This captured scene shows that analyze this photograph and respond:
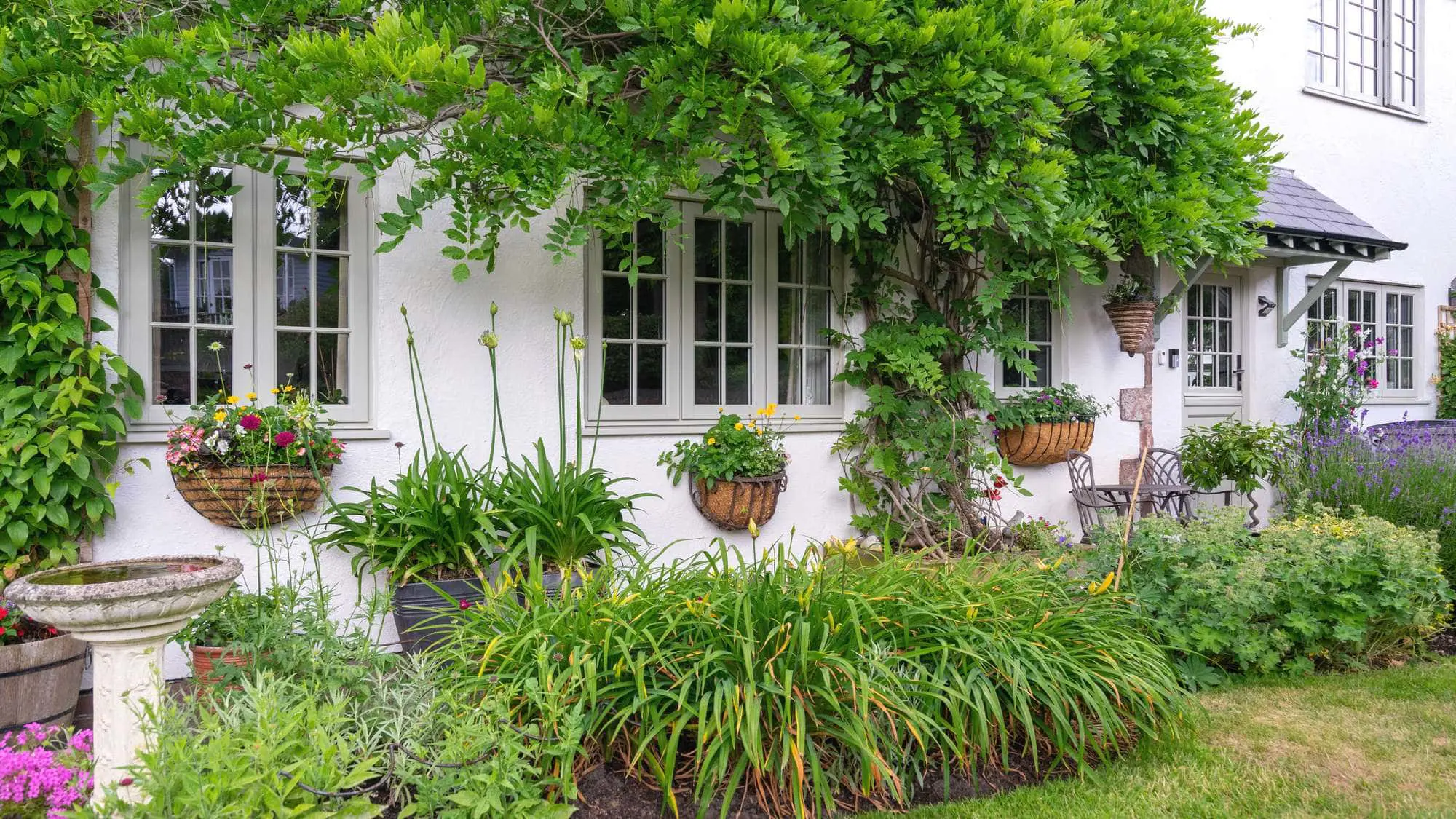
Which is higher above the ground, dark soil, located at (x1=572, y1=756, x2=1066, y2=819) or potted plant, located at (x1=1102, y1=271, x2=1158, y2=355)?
potted plant, located at (x1=1102, y1=271, x2=1158, y2=355)

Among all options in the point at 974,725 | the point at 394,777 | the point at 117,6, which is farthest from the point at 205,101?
the point at 974,725

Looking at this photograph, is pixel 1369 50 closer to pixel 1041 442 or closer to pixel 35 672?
pixel 1041 442

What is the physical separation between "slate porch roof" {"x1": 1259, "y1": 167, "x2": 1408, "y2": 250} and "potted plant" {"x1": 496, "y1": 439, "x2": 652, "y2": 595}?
5.32 meters

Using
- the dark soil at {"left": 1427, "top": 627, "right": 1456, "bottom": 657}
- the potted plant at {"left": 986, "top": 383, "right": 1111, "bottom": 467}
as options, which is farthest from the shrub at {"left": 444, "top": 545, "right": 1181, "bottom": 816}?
the potted plant at {"left": 986, "top": 383, "right": 1111, "bottom": 467}

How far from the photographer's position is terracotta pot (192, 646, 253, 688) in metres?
2.92

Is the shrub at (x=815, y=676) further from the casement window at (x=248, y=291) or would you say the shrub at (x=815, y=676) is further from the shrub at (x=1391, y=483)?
the shrub at (x=1391, y=483)

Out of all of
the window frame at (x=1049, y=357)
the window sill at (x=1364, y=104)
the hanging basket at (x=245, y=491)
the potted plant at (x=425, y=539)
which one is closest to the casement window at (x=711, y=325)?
the potted plant at (x=425, y=539)

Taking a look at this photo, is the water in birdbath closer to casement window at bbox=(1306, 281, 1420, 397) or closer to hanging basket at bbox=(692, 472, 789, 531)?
hanging basket at bbox=(692, 472, 789, 531)

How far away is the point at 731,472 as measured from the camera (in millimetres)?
4941

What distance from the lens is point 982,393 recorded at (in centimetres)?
560

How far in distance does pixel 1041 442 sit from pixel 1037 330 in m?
1.08

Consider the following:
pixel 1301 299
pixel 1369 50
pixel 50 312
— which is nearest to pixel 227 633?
pixel 50 312

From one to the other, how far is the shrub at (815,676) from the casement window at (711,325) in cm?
199

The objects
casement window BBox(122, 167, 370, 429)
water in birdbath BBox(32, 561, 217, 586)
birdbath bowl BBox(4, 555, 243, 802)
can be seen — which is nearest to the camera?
birdbath bowl BBox(4, 555, 243, 802)
